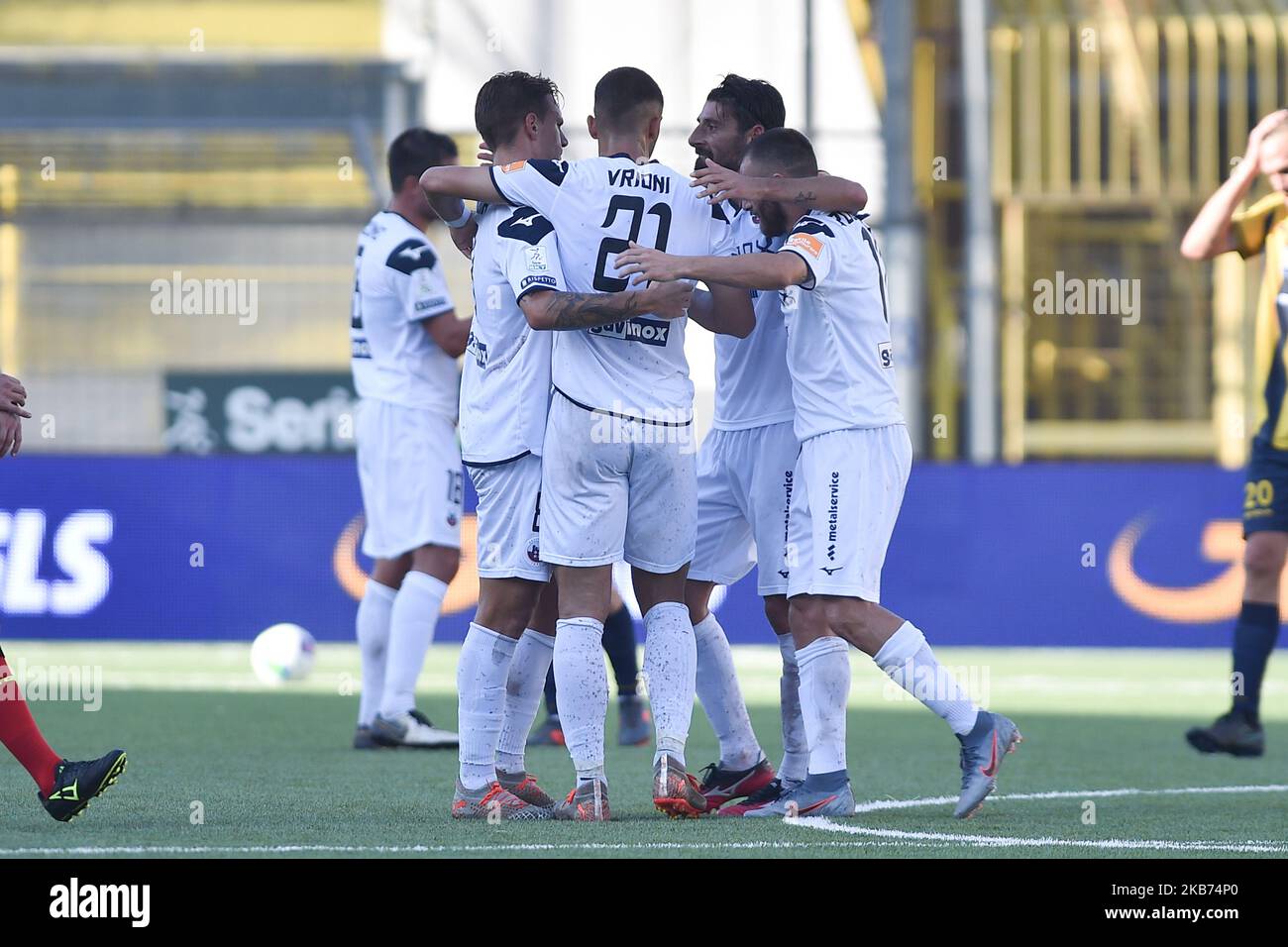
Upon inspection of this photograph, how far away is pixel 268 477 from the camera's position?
1301 cm

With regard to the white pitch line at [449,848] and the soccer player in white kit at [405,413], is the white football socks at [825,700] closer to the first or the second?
the white pitch line at [449,848]

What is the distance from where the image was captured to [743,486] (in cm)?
614

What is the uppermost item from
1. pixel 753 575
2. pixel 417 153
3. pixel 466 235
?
pixel 417 153

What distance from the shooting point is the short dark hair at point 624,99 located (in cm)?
574

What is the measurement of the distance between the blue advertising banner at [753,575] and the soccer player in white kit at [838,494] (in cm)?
702

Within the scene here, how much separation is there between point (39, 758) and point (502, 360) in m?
1.67

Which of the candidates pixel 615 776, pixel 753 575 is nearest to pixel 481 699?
pixel 615 776

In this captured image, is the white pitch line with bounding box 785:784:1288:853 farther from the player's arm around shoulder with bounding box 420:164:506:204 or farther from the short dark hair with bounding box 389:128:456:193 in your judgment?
the short dark hair with bounding box 389:128:456:193

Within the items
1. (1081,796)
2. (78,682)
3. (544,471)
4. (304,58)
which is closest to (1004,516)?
(78,682)

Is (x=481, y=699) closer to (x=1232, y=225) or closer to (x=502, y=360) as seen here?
(x=502, y=360)

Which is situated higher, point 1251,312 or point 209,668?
point 1251,312

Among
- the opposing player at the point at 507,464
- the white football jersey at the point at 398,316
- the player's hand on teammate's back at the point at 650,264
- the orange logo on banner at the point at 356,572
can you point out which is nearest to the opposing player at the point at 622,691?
the white football jersey at the point at 398,316
